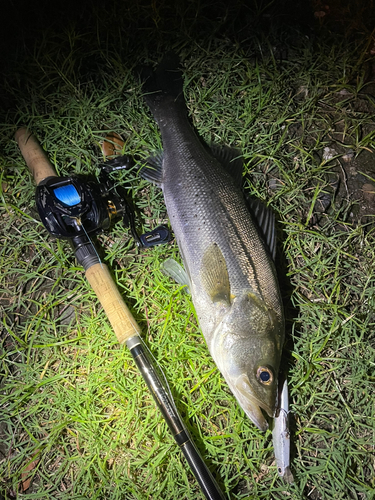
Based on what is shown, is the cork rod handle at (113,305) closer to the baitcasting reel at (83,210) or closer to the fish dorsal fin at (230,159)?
the baitcasting reel at (83,210)

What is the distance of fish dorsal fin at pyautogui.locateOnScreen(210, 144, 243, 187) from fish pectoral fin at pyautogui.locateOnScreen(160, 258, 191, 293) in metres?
0.76

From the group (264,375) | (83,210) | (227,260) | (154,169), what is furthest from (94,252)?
(264,375)

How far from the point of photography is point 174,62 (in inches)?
109

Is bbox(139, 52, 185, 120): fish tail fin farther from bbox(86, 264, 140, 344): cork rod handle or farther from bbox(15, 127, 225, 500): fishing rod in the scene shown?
bbox(86, 264, 140, 344): cork rod handle

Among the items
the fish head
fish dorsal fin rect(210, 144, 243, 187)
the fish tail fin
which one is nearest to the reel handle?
the fish tail fin

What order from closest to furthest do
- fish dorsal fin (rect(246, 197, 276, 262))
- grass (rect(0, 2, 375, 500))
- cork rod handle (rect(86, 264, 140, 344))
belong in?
cork rod handle (rect(86, 264, 140, 344)) < fish dorsal fin (rect(246, 197, 276, 262)) < grass (rect(0, 2, 375, 500))

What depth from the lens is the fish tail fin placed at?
269 cm

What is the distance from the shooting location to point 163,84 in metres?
2.73

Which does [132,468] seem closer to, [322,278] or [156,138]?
[322,278]

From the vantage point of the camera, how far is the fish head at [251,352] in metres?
2.03

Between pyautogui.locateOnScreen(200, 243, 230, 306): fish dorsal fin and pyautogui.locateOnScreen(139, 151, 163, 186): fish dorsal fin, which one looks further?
pyautogui.locateOnScreen(139, 151, 163, 186): fish dorsal fin

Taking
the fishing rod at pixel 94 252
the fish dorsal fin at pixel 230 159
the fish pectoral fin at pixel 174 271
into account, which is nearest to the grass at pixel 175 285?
the fish pectoral fin at pixel 174 271

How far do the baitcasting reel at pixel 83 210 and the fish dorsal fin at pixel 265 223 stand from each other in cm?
65

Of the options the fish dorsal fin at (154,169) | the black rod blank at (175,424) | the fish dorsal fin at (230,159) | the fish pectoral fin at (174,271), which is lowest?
the black rod blank at (175,424)
